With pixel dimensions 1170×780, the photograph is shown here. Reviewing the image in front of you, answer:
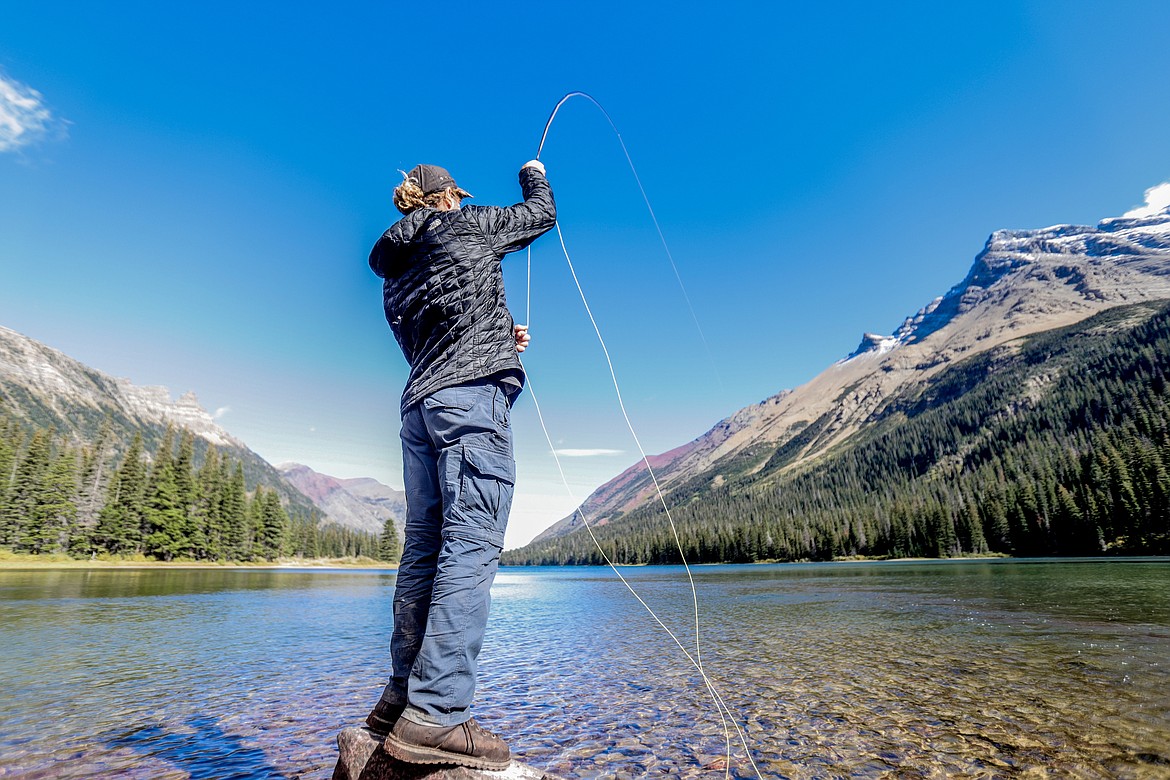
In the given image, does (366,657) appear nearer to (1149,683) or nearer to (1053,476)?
(1149,683)

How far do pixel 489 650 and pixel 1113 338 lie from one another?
874 feet

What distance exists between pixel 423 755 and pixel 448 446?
1.35 metres

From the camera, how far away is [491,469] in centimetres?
277

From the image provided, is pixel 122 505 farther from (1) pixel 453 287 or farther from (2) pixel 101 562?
(1) pixel 453 287

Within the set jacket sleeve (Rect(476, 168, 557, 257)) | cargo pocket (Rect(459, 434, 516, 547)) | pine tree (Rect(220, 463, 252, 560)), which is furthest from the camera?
pine tree (Rect(220, 463, 252, 560))

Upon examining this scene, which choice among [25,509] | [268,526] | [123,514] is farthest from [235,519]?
[25,509]

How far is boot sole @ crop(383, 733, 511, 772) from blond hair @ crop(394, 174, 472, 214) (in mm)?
2880

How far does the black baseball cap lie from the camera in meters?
3.45

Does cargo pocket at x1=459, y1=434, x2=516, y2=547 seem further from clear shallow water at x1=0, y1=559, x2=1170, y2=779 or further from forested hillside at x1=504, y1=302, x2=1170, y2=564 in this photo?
forested hillside at x1=504, y1=302, x2=1170, y2=564

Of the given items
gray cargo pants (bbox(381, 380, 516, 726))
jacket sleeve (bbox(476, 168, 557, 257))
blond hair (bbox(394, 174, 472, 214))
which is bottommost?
gray cargo pants (bbox(381, 380, 516, 726))

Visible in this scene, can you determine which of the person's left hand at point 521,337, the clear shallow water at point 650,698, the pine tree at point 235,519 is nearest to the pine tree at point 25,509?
the pine tree at point 235,519

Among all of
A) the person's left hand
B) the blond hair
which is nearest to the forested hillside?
the person's left hand

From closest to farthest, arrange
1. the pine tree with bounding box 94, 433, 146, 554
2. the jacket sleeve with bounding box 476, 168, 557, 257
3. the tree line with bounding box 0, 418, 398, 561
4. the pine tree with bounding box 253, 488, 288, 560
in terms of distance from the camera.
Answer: the jacket sleeve with bounding box 476, 168, 557, 257 < the tree line with bounding box 0, 418, 398, 561 < the pine tree with bounding box 94, 433, 146, 554 < the pine tree with bounding box 253, 488, 288, 560

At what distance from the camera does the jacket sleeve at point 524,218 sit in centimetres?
317
